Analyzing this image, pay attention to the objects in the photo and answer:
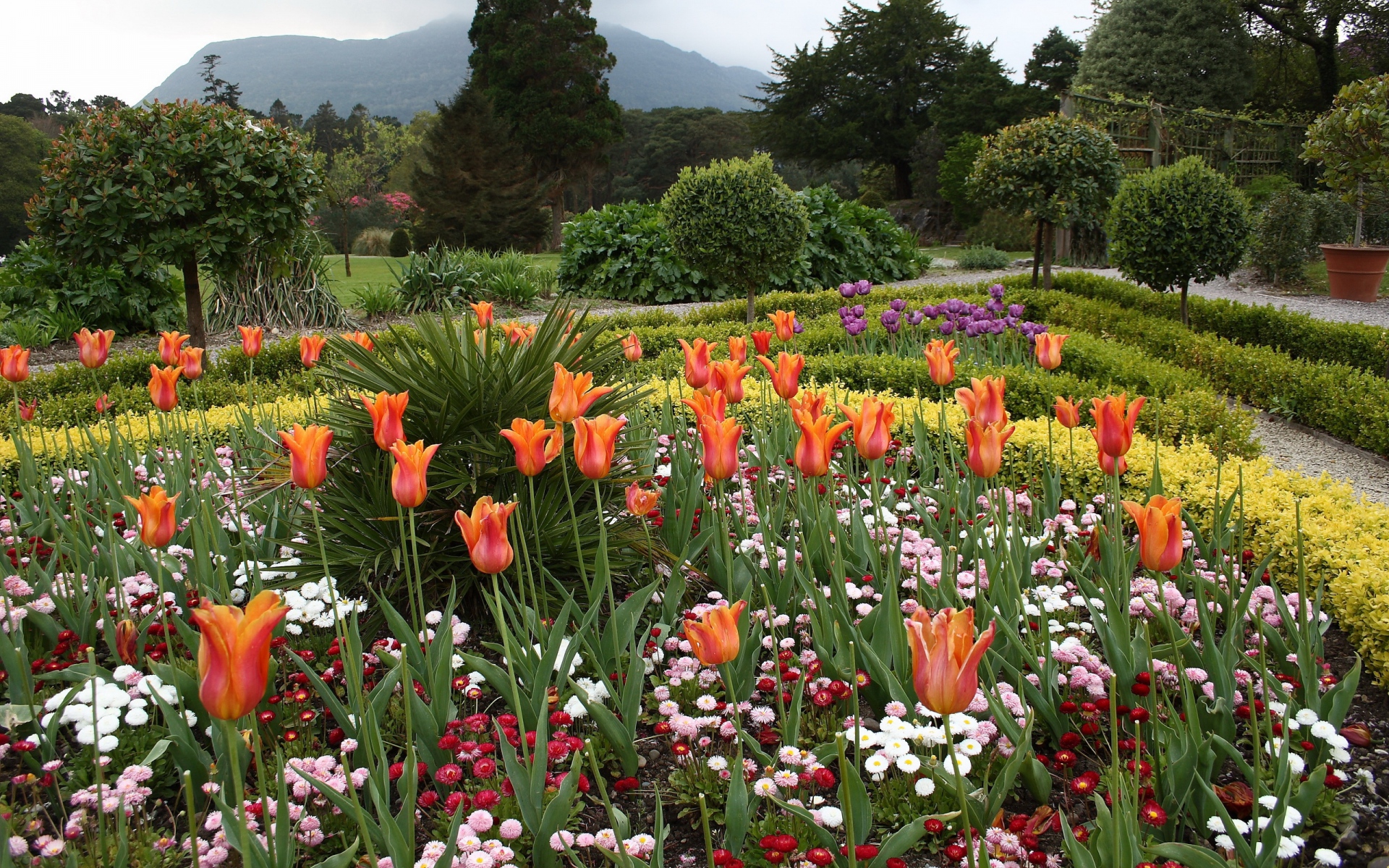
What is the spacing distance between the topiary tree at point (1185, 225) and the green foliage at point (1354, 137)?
0.86 m

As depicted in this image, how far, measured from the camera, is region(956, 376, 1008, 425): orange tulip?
→ 2.28 metres

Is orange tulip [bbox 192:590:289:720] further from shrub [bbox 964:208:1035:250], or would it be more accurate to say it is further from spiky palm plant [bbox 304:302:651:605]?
shrub [bbox 964:208:1035:250]

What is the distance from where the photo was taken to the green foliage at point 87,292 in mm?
10477

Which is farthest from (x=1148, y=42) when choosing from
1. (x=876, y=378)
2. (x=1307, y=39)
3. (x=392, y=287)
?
(x=876, y=378)

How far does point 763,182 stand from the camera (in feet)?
32.3

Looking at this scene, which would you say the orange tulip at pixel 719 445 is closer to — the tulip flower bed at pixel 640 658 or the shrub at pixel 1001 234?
the tulip flower bed at pixel 640 658

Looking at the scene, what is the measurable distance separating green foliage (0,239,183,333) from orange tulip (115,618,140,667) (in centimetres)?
960

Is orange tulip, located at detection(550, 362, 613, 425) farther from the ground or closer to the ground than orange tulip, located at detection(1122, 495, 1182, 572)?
farther from the ground

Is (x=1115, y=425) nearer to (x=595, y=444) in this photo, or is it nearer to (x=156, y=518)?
(x=595, y=444)

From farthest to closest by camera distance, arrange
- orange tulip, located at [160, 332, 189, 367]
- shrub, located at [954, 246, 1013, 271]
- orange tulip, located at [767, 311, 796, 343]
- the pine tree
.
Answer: the pine tree → shrub, located at [954, 246, 1013, 271] → orange tulip, located at [767, 311, 796, 343] → orange tulip, located at [160, 332, 189, 367]

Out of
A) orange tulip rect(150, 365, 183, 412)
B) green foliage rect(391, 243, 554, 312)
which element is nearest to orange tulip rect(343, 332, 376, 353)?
orange tulip rect(150, 365, 183, 412)

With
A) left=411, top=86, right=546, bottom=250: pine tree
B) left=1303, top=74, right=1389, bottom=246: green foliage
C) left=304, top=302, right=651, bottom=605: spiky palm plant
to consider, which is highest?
left=411, top=86, right=546, bottom=250: pine tree

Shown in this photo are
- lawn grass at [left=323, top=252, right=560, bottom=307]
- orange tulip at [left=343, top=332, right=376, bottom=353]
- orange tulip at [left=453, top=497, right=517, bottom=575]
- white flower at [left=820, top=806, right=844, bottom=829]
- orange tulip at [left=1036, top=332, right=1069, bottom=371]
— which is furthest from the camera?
lawn grass at [left=323, top=252, right=560, bottom=307]

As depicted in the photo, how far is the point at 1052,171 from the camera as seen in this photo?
37.7 feet
